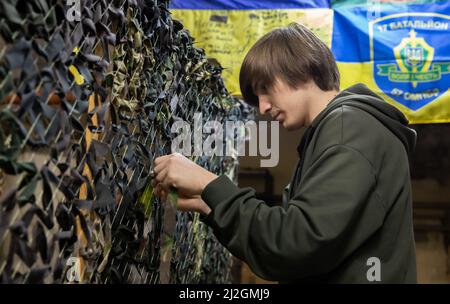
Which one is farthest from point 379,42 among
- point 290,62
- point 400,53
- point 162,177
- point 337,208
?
point 337,208

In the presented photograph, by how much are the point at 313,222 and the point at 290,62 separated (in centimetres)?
57

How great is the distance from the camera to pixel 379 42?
4137mm

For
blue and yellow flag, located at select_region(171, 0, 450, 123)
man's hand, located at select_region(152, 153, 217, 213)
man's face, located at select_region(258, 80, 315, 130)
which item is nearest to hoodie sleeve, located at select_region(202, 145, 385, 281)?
man's hand, located at select_region(152, 153, 217, 213)

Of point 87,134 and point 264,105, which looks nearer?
point 87,134

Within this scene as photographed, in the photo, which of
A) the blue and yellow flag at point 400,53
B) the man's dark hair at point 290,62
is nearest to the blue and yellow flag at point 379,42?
the blue and yellow flag at point 400,53

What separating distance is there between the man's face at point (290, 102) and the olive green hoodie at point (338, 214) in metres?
0.18

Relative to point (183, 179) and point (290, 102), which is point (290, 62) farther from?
point (183, 179)

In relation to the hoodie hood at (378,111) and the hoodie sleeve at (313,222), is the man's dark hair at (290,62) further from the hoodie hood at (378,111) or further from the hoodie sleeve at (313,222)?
the hoodie sleeve at (313,222)

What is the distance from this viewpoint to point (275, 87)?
1.66 meters

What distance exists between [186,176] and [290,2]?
3016mm

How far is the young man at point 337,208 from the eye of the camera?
1.30 metres

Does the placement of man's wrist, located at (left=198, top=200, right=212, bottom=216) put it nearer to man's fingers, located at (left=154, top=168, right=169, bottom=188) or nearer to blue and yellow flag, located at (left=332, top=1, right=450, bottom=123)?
man's fingers, located at (left=154, top=168, right=169, bottom=188)
